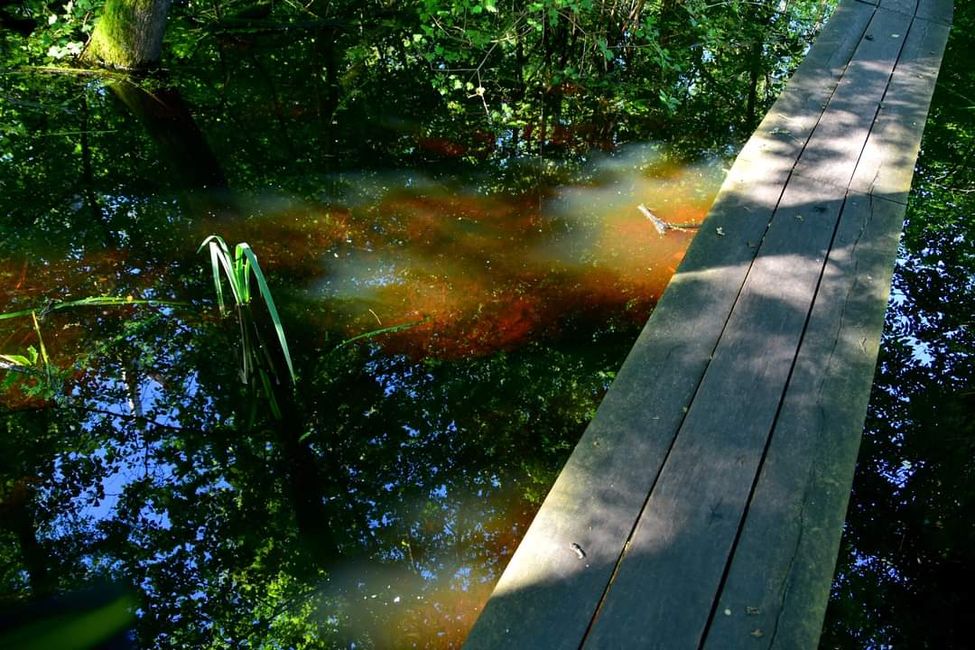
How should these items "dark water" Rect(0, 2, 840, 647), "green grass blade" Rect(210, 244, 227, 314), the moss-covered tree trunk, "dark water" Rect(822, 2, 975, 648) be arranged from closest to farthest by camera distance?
"dark water" Rect(822, 2, 975, 648) → "dark water" Rect(0, 2, 840, 647) → "green grass blade" Rect(210, 244, 227, 314) → the moss-covered tree trunk

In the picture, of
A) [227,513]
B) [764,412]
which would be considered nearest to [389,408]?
[227,513]

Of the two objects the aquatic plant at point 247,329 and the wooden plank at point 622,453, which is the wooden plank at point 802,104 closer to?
the wooden plank at point 622,453

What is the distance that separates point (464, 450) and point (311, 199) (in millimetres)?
1731

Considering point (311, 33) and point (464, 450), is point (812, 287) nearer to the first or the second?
point (464, 450)

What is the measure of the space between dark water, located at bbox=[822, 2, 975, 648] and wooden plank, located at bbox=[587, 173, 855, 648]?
536 millimetres

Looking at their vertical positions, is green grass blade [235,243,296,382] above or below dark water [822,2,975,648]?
above

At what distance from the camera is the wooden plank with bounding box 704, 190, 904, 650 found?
4.52 feet

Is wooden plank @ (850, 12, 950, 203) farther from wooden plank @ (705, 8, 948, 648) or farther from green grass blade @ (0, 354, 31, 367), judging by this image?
green grass blade @ (0, 354, 31, 367)

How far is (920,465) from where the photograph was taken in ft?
7.36

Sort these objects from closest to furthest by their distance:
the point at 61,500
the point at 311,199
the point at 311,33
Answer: the point at 61,500 < the point at 311,199 < the point at 311,33

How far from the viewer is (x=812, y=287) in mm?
2289

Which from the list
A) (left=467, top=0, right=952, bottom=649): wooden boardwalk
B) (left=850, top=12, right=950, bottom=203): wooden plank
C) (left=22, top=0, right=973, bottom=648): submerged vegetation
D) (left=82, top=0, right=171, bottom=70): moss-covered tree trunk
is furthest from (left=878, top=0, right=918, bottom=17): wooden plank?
(left=82, top=0, right=171, bottom=70): moss-covered tree trunk

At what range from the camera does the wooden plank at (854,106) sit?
302 cm

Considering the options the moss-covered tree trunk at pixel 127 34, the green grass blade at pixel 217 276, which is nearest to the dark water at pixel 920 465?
the green grass blade at pixel 217 276
